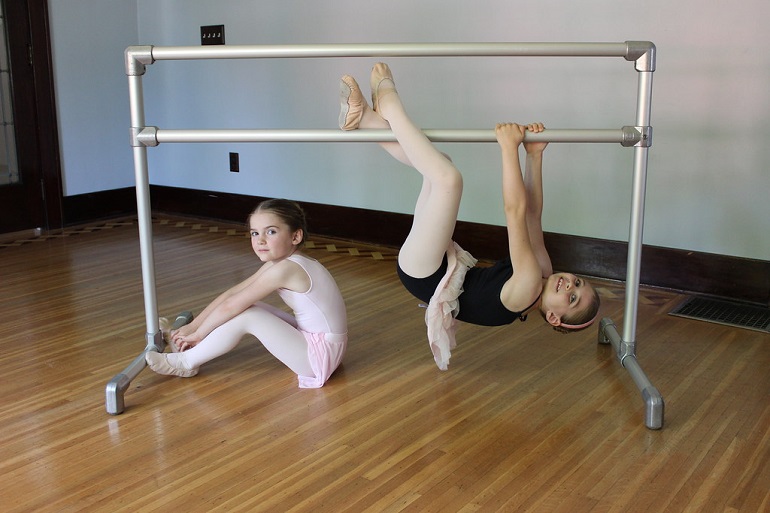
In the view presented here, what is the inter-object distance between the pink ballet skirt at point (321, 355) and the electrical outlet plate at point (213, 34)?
8.36 ft

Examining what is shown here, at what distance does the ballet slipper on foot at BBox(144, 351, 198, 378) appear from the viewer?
2.13 m

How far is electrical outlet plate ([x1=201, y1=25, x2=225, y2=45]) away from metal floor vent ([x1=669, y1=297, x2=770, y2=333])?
2.71m

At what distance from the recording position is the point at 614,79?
308 cm

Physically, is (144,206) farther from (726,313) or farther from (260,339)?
(726,313)

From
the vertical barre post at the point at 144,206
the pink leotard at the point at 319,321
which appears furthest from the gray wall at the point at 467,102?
the vertical barre post at the point at 144,206

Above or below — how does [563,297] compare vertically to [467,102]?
below

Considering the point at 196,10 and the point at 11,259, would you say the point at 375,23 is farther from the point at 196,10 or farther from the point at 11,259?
the point at 11,259

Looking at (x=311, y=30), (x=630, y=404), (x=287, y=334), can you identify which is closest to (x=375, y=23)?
(x=311, y=30)

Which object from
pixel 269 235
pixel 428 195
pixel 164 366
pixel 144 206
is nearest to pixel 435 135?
pixel 428 195

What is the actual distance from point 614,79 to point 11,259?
2713 millimetres

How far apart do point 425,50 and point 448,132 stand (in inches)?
8.1

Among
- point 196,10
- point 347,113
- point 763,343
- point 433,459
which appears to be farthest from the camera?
point 196,10

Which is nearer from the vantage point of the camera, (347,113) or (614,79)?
(347,113)

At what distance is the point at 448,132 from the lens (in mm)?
1982
